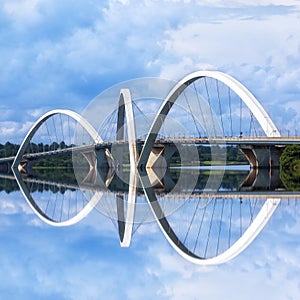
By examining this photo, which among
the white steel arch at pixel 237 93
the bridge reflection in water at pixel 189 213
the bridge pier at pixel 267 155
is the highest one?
the white steel arch at pixel 237 93

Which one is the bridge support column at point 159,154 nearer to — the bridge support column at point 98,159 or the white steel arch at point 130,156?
the white steel arch at point 130,156

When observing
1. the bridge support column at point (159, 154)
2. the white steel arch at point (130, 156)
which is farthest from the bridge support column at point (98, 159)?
the bridge support column at point (159, 154)

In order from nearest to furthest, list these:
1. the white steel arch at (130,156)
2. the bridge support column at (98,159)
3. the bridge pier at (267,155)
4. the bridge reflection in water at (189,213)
→ the bridge reflection in water at (189,213) → the white steel arch at (130,156) → the bridge pier at (267,155) → the bridge support column at (98,159)

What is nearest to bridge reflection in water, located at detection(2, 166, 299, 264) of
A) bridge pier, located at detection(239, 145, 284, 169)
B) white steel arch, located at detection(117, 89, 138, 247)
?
white steel arch, located at detection(117, 89, 138, 247)

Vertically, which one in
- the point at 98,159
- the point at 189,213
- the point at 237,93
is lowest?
the point at 189,213

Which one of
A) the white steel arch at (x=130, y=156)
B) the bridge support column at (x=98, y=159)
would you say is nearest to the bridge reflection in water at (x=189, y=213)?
the white steel arch at (x=130, y=156)

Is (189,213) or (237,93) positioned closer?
(189,213)

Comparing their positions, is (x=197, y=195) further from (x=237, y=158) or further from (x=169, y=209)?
(x=237, y=158)

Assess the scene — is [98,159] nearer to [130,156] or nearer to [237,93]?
[130,156]

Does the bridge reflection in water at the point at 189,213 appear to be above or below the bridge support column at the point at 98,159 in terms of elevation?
below

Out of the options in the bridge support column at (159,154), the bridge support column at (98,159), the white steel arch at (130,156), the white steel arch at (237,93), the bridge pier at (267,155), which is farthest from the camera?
the bridge support column at (98,159)

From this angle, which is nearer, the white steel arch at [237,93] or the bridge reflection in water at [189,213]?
the bridge reflection in water at [189,213]

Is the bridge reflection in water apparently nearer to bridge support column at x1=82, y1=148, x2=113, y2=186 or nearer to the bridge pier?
the bridge pier

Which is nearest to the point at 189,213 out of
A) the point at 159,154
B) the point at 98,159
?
the point at 159,154
